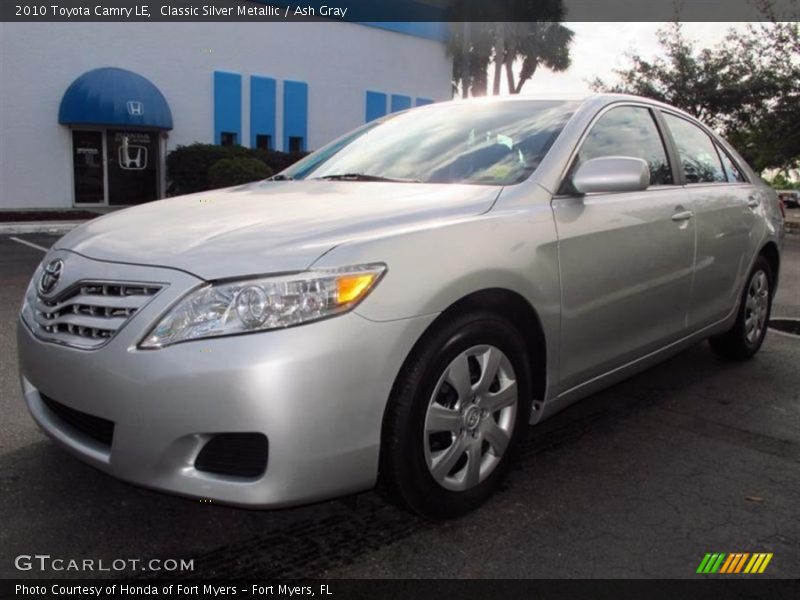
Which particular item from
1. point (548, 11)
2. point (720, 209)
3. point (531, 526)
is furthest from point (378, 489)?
→ point (548, 11)

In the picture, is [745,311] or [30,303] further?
[745,311]

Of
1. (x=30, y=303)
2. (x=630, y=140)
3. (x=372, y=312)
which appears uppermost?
(x=630, y=140)

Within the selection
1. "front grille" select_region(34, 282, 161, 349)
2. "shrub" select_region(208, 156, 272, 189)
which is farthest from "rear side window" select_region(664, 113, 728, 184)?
"shrub" select_region(208, 156, 272, 189)

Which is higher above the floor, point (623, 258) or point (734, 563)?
point (623, 258)

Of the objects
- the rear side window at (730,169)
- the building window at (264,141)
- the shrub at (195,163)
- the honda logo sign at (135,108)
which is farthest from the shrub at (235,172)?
the rear side window at (730,169)

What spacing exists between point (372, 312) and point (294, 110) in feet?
70.0

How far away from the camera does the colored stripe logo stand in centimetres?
253

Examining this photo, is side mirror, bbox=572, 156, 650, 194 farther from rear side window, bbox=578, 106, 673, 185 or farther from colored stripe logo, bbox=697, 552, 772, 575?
colored stripe logo, bbox=697, 552, 772, 575

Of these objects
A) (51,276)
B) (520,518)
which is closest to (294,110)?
(51,276)

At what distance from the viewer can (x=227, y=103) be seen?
20906 mm

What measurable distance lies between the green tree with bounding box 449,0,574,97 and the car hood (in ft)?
94.5

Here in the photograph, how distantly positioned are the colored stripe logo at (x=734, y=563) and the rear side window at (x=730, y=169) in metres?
2.84

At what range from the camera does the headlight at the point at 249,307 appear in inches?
88.3

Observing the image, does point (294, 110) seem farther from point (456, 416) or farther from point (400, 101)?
point (456, 416)
